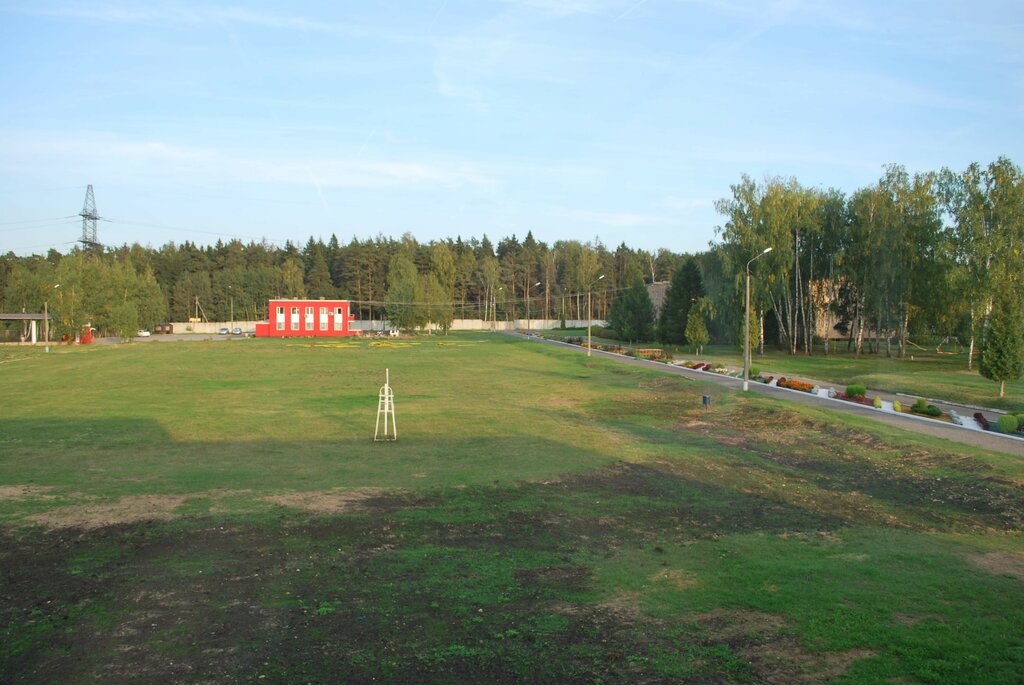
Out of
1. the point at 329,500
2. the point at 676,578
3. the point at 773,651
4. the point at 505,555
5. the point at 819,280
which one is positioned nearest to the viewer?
the point at 773,651

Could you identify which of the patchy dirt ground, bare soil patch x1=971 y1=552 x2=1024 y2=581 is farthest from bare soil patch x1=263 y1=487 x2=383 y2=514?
bare soil patch x1=971 y1=552 x2=1024 y2=581

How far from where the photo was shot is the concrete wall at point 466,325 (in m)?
122

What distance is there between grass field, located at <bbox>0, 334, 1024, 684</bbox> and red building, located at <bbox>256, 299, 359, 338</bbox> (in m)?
79.9

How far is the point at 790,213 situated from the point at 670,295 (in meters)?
14.8

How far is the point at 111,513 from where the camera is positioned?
11047 millimetres

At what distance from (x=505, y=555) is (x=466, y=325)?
124809mm

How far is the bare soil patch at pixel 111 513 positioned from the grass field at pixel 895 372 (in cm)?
2842

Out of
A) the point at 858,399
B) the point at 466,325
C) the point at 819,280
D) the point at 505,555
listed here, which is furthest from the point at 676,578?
the point at 466,325

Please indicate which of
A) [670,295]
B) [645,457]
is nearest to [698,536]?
[645,457]

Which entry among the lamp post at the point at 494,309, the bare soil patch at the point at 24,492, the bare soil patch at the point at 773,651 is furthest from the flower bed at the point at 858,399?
the lamp post at the point at 494,309

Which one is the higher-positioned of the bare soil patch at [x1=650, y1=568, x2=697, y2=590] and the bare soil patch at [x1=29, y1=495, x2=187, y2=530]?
the bare soil patch at [x1=650, y1=568, x2=697, y2=590]

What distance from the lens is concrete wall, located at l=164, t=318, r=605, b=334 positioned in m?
122

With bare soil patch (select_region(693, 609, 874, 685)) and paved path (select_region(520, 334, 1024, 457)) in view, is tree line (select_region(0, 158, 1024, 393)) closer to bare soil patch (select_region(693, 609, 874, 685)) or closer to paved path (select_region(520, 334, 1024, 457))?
paved path (select_region(520, 334, 1024, 457))

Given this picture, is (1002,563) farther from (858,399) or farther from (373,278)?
(373,278)
